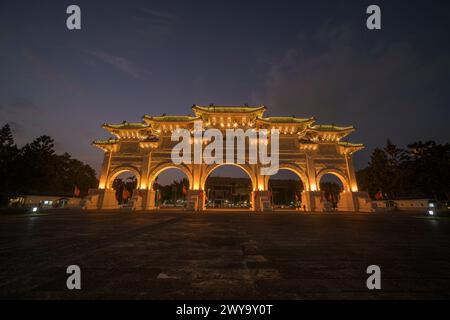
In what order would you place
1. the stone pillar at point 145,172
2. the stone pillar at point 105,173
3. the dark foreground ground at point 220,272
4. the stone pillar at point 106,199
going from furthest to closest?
the stone pillar at point 105,173
the stone pillar at point 106,199
the stone pillar at point 145,172
the dark foreground ground at point 220,272

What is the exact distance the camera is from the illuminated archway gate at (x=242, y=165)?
24.2 m

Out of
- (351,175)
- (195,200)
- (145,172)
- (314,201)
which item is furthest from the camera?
(351,175)

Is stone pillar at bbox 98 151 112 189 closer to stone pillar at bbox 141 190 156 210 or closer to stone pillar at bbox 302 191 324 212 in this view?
stone pillar at bbox 141 190 156 210

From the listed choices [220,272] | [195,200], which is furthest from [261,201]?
[220,272]

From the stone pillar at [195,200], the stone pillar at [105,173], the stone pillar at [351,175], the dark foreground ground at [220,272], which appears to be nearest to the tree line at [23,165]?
the stone pillar at [105,173]

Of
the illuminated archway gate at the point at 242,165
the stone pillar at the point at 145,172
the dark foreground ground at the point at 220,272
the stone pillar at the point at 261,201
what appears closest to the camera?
the dark foreground ground at the point at 220,272

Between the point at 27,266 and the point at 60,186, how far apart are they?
4810cm

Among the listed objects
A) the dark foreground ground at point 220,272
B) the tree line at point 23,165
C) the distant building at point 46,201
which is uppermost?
the tree line at point 23,165

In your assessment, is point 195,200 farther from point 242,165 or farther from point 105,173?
point 105,173

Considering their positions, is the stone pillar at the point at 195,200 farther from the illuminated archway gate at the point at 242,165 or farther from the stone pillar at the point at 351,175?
the stone pillar at the point at 351,175

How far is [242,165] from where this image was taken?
79.4 ft

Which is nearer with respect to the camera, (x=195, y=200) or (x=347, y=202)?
(x=195, y=200)

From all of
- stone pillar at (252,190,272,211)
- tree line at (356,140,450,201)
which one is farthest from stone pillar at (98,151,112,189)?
tree line at (356,140,450,201)

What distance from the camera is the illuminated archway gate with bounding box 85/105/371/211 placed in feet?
79.5
